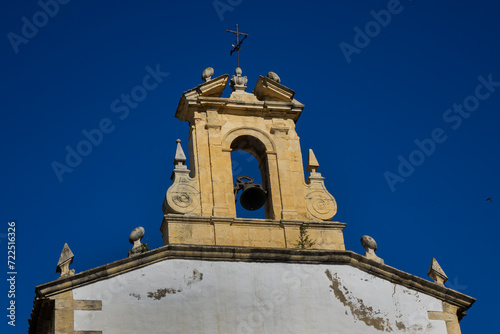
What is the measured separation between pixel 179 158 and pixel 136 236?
1987 millimetres

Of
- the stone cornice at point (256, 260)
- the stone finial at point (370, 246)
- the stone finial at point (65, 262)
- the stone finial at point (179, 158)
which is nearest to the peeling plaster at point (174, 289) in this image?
the stone cornice at point (256, 260)

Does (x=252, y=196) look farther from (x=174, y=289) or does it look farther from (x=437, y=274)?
(x=437, y=274)

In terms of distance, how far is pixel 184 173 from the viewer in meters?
20.8

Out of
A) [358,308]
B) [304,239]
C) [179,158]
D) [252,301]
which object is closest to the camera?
[252,301]

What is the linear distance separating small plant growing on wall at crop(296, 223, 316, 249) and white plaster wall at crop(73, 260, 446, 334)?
1.62 ft

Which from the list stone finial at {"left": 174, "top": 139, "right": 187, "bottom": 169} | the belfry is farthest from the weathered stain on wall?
stone finial at {"left": 174, "top": 139, "right": 187, "bottom": 169}

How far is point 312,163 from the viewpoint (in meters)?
21.5

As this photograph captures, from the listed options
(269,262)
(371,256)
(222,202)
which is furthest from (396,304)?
(222,202)

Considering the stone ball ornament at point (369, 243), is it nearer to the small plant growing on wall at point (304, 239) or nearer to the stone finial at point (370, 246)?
the stone finial at point (370, 246)

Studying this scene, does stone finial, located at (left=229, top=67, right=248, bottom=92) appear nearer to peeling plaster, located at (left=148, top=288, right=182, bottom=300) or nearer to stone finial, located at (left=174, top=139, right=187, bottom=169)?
stone finial, located at (left=174, top=139, right=187, bottom=169)

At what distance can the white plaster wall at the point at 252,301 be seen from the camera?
18.7m

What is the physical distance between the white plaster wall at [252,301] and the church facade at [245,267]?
18mm

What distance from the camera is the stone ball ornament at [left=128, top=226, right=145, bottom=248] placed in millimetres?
19672

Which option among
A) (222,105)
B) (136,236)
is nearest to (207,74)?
(222,105)
